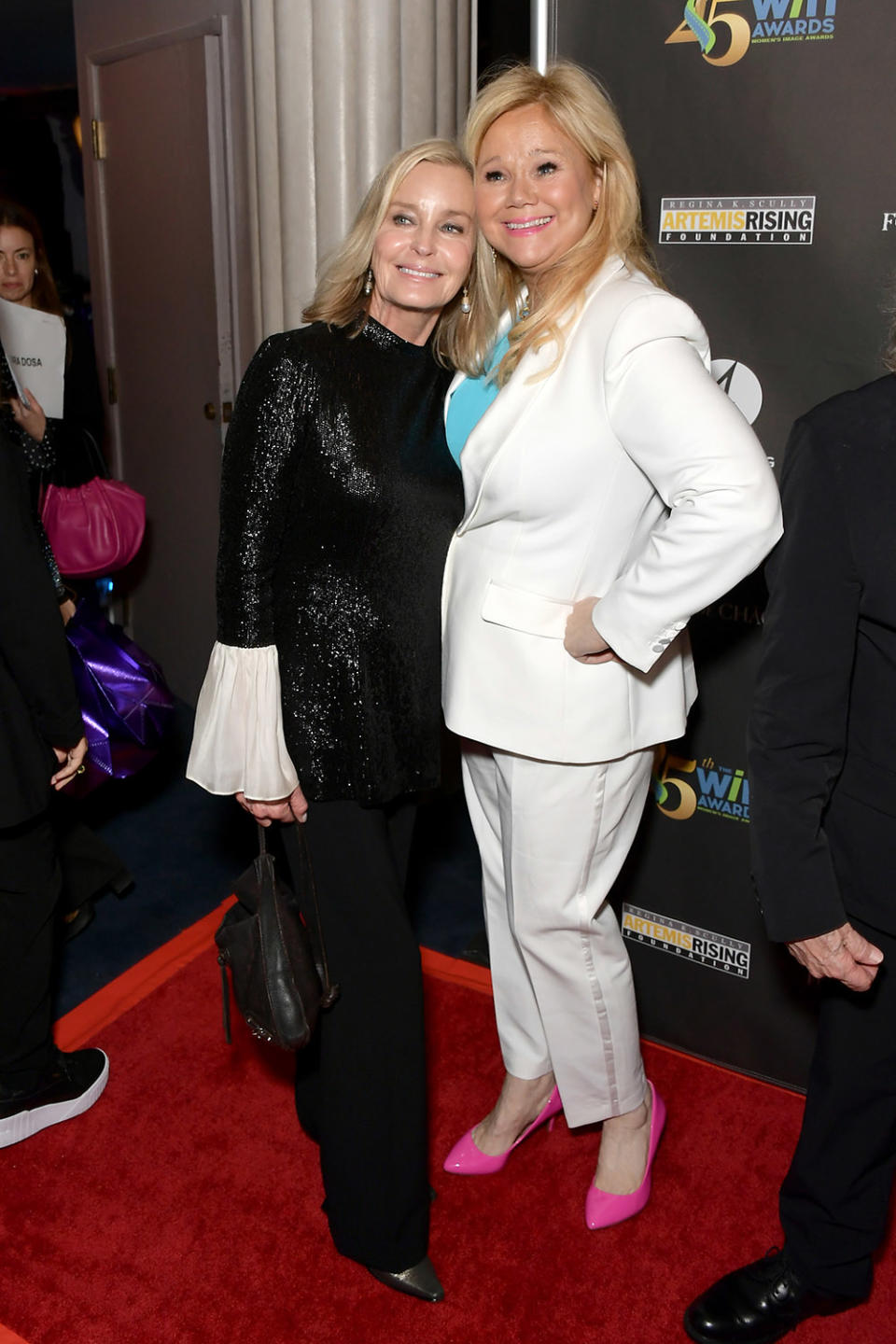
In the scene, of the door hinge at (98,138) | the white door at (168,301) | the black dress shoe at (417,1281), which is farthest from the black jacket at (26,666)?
the door hinge at (98,138)

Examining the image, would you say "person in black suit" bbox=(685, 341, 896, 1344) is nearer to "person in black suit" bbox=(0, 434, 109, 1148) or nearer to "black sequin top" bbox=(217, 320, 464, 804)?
"black sequin top" bbox=(217, 320, 464, 804)

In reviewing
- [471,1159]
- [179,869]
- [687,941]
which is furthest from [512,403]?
[179,869]

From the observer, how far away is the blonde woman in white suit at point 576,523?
161 centimetres

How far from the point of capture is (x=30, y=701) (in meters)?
2.04

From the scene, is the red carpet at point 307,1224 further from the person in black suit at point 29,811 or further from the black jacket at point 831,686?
the black jacket at point 831,686

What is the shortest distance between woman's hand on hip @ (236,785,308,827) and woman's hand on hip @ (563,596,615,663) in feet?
1.59

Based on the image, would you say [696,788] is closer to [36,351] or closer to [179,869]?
[179,869]

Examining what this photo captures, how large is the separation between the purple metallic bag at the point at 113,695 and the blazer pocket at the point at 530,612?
4.47 feet

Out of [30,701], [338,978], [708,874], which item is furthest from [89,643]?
[708,874]

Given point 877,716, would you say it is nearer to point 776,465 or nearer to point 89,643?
point 776,465

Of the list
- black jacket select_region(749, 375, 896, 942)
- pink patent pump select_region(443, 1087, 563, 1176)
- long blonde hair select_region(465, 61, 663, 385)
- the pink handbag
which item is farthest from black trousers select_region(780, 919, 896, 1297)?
the pink handbag

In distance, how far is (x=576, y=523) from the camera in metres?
1.73

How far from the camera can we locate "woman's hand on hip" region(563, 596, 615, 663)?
1735 millimetres

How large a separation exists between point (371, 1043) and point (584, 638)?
29.3 inches
